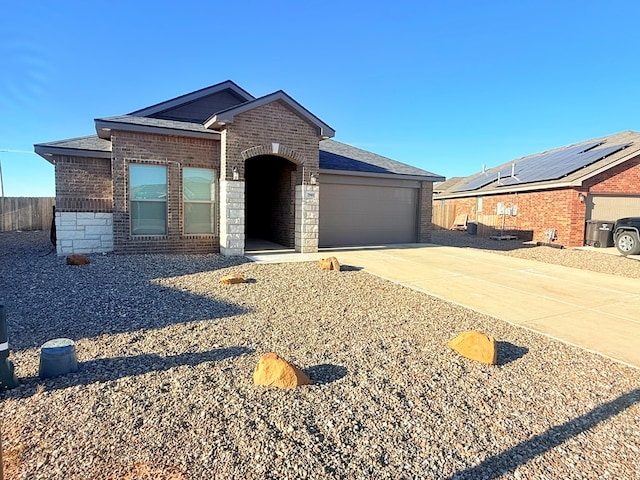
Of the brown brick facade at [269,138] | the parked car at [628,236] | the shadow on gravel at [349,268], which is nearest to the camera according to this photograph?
the shadow on gravel at [349,268]

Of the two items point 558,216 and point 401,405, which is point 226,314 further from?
point 558,216

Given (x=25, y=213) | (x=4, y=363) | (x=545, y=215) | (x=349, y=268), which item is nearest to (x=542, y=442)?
(x=4, y=363)

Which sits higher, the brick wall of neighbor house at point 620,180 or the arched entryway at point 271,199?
the brick wall of neighbor house at point 620,180

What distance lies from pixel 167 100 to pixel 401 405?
12.7 meters

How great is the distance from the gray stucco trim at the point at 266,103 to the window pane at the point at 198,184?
1324mm

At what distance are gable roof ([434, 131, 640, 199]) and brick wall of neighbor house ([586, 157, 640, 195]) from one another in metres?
0.33

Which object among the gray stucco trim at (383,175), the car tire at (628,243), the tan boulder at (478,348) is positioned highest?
the gray stucco trim at (383,175)

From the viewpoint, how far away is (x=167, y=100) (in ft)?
42.1

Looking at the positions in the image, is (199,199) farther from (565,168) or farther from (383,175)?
(565,168)

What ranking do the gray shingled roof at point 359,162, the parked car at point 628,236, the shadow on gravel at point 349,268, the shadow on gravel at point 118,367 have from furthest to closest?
the gray shingled roof at point 359,162
the parked car at point 628,236
the shadow on gravel at point 349,268
the shadow on gravel at point 118,367

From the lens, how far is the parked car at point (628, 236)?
42.7ft

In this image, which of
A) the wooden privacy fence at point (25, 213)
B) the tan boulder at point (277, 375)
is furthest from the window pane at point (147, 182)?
the wooden privacy fence at point (25, 213)

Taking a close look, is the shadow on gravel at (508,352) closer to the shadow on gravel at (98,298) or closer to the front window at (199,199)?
the shadow on gravel at (98,298)

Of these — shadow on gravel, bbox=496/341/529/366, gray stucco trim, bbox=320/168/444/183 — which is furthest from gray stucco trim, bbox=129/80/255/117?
shadow on gravel, bbox=496/341/529/366
